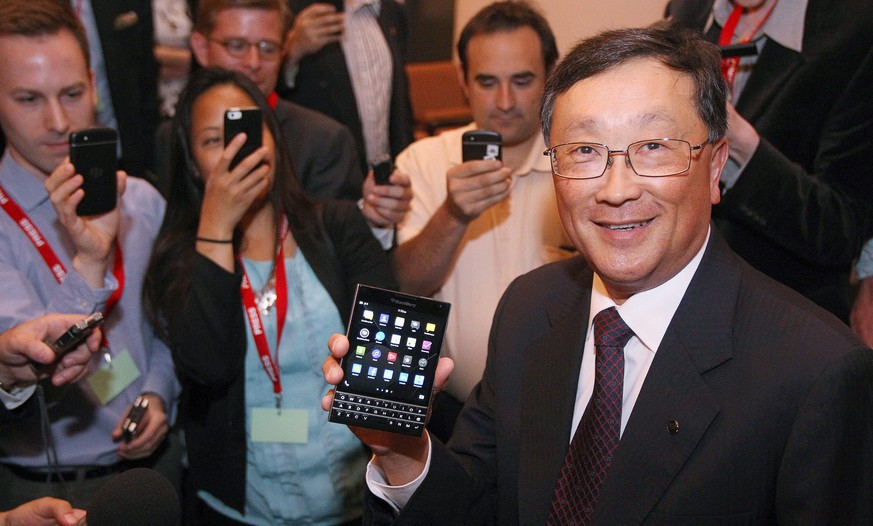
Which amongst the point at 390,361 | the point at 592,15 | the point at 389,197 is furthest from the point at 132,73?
the point at 390,361

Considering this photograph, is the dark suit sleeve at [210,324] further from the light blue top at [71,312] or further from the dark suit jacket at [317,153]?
the dark suit jacket at [317,153]

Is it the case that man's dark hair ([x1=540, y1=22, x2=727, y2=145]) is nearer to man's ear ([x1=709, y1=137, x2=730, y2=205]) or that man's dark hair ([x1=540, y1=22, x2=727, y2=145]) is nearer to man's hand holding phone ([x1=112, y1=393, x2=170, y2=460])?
man's ear ([x1=709, y1=137, x2=730, y2=205])

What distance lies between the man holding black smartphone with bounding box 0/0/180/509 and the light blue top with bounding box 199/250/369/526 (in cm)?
31

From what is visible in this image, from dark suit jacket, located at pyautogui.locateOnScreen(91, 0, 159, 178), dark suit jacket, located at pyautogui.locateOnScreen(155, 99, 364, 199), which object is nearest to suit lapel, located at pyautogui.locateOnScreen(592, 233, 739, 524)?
dark suit jacket, located at pyautogui.locateOnScreen(155, 99, 364, 199)

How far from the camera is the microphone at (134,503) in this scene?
1743 millimetres

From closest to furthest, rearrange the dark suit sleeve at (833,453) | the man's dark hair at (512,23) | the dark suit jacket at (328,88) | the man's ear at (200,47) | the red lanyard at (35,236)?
the dark suit sleeve at (833,453), the red lanyard at (35,236), the man's dark hair at (512,23), the man's ear at (200,47), the dark suit jacket at (328,88)

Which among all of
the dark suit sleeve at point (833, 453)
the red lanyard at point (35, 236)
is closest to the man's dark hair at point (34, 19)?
the red lanyard at point (35, 236)

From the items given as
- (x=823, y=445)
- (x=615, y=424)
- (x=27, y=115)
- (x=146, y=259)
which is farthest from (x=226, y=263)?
(x=823, y=445)

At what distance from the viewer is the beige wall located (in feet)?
11.8

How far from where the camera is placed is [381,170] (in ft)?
9.27

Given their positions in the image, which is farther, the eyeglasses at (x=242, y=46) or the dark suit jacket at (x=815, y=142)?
the eyeglasses at (x=242, y=46)

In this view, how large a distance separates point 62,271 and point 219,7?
4.50ft

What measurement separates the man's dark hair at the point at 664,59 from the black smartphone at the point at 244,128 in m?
1.16

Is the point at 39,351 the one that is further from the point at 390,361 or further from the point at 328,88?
the point at 328,88
